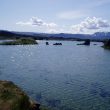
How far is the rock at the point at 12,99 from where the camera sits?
25641mm

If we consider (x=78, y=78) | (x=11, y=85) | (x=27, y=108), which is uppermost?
(x=11, y=85)

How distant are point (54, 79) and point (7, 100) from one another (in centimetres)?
3209

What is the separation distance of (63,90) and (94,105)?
994 centimetres

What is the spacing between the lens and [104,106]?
3684 centimetres

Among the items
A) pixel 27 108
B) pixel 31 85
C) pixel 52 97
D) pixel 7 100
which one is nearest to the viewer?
pixel 7 100

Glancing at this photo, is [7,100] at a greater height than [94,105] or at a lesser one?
greater

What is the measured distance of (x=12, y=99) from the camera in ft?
86.5

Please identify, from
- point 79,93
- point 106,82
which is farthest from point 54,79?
point 79,93

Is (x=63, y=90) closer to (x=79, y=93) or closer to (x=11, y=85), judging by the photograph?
(x=79, y=93)

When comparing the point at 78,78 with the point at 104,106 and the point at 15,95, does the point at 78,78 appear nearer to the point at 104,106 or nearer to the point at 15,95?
the point at 104,106

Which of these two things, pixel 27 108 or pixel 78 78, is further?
pixel 78 78

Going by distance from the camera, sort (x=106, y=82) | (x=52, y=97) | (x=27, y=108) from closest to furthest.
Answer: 1. (x=27, y=108)
2. (x=52, y=97)
3. (x=106, y=82)

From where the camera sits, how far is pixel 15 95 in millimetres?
27078

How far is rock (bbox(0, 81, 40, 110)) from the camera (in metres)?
25.6
